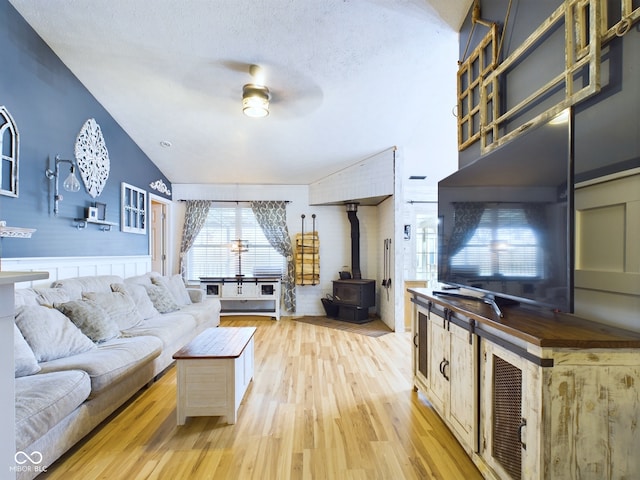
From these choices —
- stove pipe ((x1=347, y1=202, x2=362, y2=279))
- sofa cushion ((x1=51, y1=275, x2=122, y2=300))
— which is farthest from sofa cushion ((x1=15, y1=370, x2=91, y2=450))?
stove pipe ((x1=347, y1=202, x2=362, y2=279))

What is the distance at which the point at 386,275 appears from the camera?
5.21 metres

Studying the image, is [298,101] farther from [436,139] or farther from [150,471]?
[150,471]

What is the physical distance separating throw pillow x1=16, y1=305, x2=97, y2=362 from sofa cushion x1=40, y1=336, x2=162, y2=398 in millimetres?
57

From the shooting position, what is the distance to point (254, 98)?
3.19 meters

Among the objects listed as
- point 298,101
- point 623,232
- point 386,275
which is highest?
point 298,101

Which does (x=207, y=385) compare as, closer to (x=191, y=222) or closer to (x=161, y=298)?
(x=161, y=298)

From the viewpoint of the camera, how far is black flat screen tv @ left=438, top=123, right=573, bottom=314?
1.34 m

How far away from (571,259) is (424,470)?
4.46 ft

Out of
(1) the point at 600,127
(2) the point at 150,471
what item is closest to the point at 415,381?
(2) the point at 150,471

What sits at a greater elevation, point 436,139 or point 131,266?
point 436,139

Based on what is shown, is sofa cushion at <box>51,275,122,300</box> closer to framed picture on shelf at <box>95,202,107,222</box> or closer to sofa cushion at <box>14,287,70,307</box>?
sofa cushion at <box>14,287,70,307</box>

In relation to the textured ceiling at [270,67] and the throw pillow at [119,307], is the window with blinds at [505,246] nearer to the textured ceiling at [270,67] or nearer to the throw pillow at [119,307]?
the textured ceiling at [270,67]

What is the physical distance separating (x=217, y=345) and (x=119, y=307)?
1328 millimetres

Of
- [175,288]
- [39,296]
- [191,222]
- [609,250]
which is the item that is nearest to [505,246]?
[609,250]
